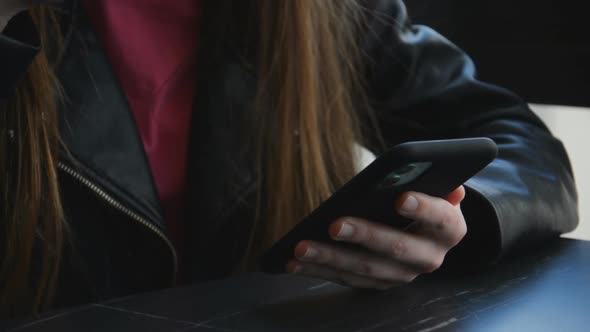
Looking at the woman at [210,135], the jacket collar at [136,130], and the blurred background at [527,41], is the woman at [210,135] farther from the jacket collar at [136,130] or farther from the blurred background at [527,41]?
the blurred background at [527,41]

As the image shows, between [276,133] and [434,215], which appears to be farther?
[276,133]

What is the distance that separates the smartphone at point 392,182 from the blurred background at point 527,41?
727 millimetres

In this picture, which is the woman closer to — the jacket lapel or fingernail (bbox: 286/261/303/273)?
the jacket lapel

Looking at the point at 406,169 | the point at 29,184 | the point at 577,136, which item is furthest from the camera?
the point at 577,136

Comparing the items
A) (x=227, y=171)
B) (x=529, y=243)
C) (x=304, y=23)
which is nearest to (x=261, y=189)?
(x=227, y=171)

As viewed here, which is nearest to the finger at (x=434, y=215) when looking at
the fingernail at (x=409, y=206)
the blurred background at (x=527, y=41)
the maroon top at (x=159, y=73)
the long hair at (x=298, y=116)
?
the fingernail at (x=409, y=206)

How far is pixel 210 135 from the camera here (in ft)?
2.96

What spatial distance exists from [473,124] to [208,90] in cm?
31

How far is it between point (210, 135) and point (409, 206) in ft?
1.23

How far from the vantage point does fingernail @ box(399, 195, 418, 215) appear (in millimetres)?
573

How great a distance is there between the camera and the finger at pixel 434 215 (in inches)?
22.7

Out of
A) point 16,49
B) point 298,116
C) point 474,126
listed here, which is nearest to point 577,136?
point 474,126

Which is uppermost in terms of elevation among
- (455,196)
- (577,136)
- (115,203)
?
(455,196)

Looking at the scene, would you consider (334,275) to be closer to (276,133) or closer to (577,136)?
(276,133)
